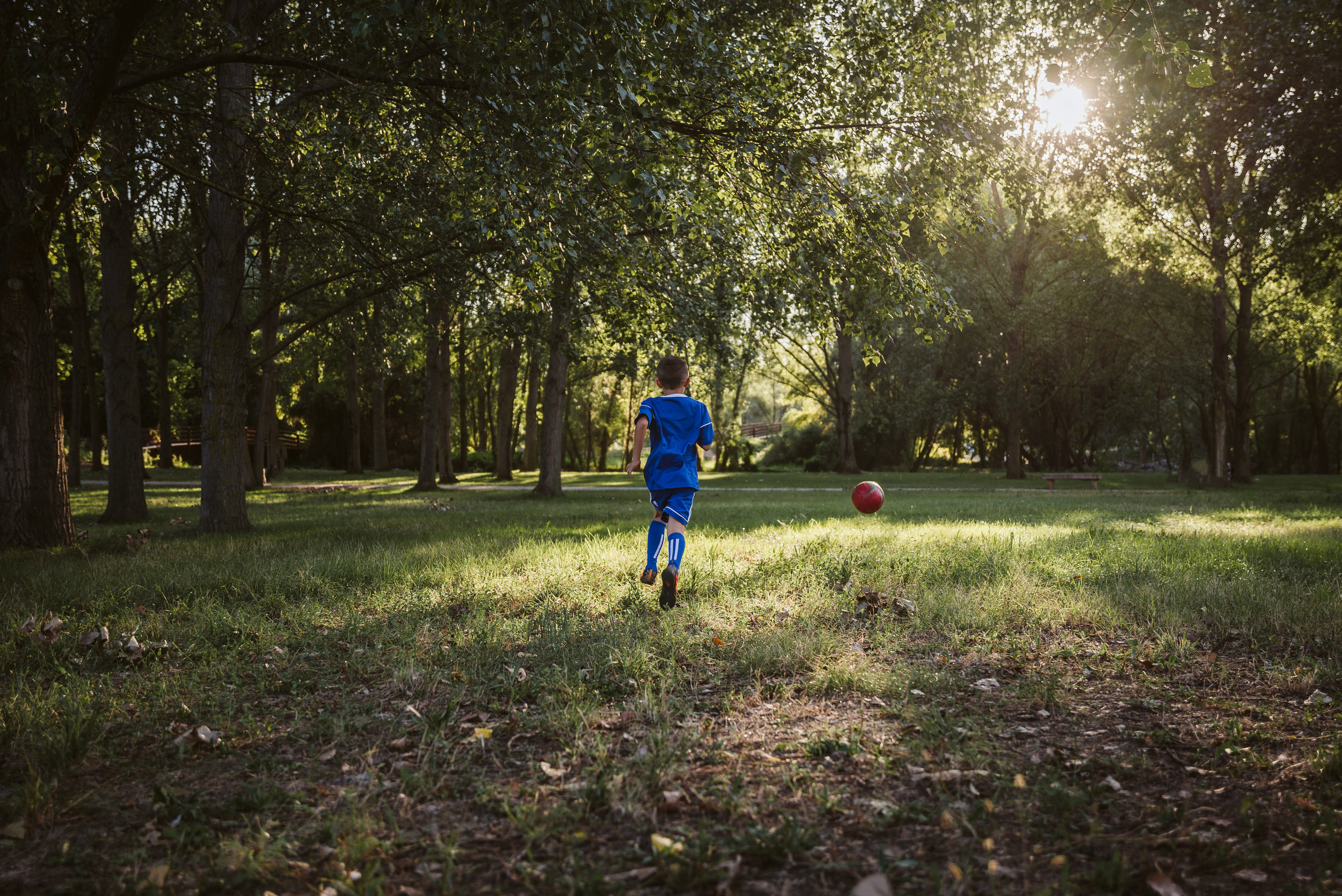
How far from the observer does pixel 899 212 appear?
7.41 meters

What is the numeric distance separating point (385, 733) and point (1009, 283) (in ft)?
98.8

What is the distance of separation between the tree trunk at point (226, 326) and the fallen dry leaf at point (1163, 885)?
11040 mm

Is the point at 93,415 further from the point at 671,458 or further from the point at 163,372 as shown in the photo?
the point at 671,458

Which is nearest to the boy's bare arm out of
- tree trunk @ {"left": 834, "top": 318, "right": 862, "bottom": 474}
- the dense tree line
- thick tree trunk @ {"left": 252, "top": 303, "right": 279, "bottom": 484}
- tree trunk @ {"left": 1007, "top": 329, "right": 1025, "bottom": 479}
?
the dense tree line

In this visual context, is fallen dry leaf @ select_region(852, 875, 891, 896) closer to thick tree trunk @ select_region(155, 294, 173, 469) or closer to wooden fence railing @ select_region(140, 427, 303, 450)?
thick tree trunk @ select_region(155, 294, 173, 469)

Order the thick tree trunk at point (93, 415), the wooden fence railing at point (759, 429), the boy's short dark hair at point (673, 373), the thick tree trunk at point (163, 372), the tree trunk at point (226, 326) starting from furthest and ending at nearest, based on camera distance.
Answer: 1. the wooden fence railing at point (759, 429)
2. the thick tree trunk at point (93, 415)
3. the thick tree trunk at point (163, 372)
4. the tree trunk at point (226, 326)
5. the boy's short dark hair at point (673, 373)

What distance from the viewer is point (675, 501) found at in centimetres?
621

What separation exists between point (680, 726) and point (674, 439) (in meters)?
3.05

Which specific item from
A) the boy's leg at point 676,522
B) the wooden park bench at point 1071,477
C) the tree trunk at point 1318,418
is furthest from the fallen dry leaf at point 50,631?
the tree trunk at point 1318,418

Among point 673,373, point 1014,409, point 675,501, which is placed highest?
point 1014,409

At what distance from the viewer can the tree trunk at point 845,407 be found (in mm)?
32844

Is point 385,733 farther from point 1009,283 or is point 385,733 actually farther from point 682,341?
point 1009,283

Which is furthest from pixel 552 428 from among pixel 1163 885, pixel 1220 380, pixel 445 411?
pixel 1220 380

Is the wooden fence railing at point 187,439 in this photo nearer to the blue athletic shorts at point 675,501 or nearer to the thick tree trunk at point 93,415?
the thick tree trunk at point 93,415
